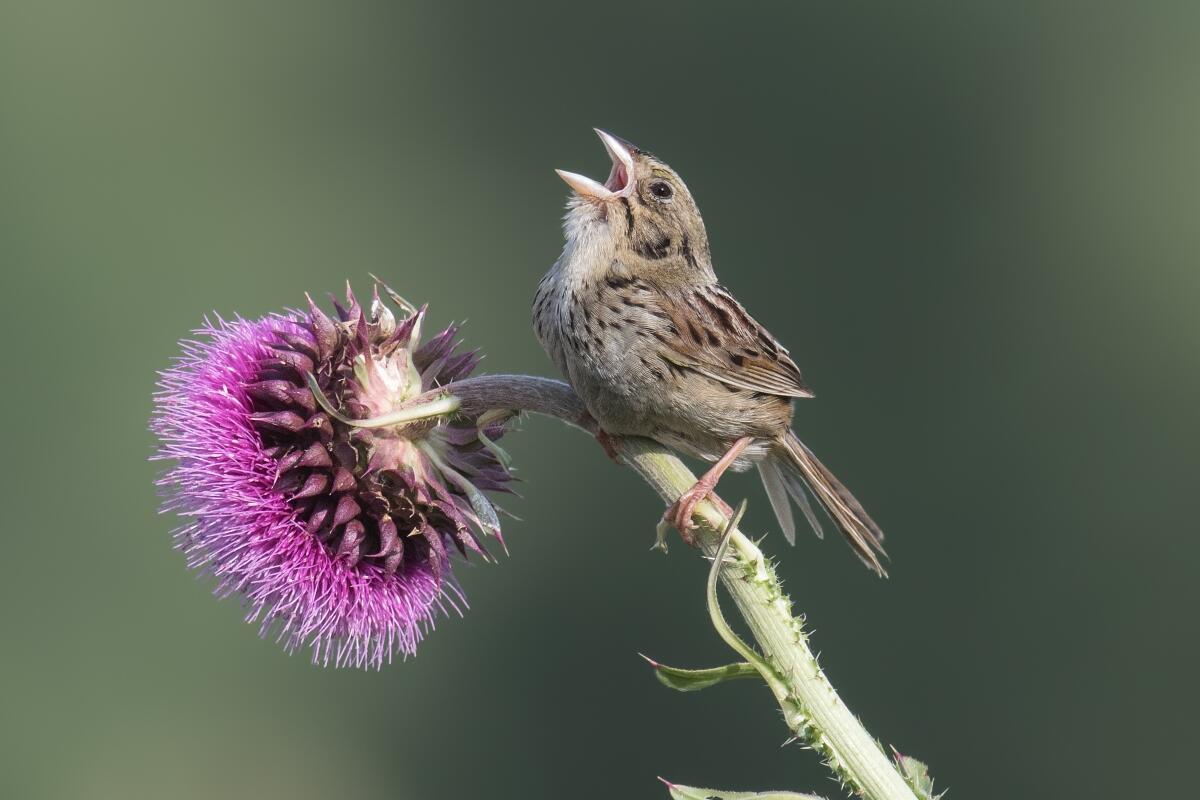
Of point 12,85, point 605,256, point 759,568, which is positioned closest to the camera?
point 759,568

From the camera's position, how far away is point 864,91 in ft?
50.2

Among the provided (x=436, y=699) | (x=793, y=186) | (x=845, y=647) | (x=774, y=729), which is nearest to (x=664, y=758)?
(x=774, y=729)

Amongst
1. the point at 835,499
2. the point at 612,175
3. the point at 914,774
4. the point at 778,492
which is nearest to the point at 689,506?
the point at 835,499

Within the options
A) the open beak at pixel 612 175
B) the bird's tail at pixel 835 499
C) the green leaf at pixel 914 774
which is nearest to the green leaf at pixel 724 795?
the green leaf at pixel 914 774

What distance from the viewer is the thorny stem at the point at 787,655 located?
354 cm

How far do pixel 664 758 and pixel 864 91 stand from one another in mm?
7371

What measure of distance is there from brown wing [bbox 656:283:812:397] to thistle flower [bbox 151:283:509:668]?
0.63 meters

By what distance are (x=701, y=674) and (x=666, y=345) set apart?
94 centimetres

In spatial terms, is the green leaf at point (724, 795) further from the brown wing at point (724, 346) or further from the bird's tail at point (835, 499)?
the brown wing at point (724, 346)

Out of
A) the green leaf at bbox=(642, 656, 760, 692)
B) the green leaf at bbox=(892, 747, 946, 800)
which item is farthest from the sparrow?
the green leaf at bbox=(892, 747, 946, 800)

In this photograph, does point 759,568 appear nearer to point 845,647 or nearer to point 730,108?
point 845,647

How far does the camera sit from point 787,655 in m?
3.62

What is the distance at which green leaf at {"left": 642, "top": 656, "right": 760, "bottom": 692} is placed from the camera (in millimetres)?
3562

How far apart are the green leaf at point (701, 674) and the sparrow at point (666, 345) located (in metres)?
0.38
